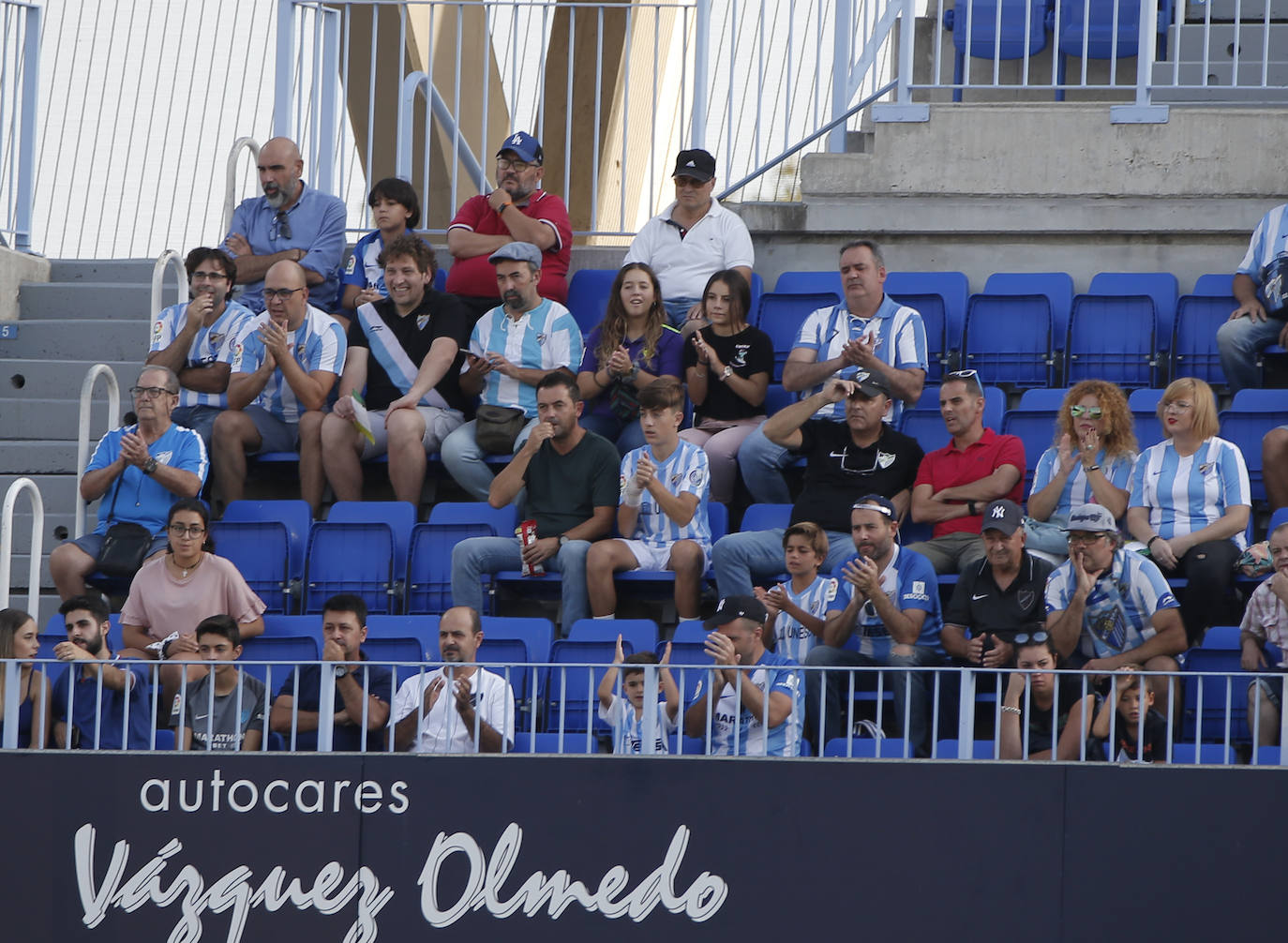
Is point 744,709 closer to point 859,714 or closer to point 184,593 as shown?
point 859,714

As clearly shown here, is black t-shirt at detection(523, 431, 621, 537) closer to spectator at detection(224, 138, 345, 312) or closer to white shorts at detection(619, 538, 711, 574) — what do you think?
white shorts at detection(619, 538, 711, 574)

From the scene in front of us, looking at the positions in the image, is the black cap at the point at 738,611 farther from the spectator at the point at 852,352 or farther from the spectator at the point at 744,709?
the spectator at the point at 852,352

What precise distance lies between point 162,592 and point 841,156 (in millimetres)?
4108

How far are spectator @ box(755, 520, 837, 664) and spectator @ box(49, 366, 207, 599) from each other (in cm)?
260

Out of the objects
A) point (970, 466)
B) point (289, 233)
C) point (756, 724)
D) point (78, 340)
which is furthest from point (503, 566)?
point (78, 340)

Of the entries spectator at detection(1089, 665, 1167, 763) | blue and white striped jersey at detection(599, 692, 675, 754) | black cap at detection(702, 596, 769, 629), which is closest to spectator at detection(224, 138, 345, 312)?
black cap at detection(702, 596, 769, 629)

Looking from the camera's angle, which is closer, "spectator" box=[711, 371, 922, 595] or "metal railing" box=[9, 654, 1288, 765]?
"metal railing" box=[9, 654, 1288, 765]

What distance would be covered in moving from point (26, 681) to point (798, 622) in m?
2.83

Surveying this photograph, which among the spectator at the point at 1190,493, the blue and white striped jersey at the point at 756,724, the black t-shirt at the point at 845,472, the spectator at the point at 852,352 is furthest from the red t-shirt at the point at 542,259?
the blue and white striped jersey at the point at 756,724

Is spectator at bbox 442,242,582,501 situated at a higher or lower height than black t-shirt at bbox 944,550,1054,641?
higher

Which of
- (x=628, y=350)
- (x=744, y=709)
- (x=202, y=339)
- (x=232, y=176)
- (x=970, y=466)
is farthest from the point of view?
(x=232, y=176)

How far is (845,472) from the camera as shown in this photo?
8016 millimetres

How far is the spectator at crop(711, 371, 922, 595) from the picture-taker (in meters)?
7.93

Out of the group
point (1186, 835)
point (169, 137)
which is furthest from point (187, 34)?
point (1186, 835)
